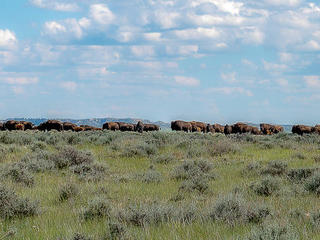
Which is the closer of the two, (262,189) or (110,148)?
(262,189)

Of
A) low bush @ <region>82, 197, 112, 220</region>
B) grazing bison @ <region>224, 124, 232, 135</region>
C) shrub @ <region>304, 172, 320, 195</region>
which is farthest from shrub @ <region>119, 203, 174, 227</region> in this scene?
grazing bison @ <region>224, 124, 232, 135</region>

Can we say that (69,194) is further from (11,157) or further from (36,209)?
(11,157)

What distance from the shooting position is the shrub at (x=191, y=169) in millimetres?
13219

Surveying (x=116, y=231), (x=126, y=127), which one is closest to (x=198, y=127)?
Result: (x=126, y=127)

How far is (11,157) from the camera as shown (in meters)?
18.0

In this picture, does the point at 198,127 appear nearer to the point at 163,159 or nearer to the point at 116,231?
the point at 163,159

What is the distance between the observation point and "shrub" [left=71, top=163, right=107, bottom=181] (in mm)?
13094

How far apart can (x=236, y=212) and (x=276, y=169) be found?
23.3 ft

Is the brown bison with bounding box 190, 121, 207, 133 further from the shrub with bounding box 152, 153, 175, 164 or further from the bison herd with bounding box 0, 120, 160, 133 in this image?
the shrub with bounding box 152, 153, 175, 164

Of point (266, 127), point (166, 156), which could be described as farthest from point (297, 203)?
point (266, 127)

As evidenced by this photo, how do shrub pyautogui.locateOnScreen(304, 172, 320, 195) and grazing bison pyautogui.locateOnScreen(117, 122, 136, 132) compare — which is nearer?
shrub pyautogui.locateOnScreen(304, 172, 320, 195)

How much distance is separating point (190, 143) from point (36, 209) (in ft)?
50.5

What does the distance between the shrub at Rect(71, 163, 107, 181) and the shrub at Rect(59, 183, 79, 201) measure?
8.62 feet

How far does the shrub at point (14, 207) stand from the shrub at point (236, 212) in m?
3.54
